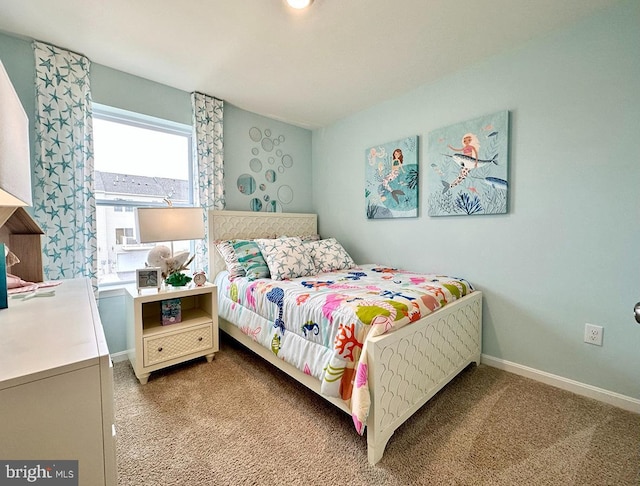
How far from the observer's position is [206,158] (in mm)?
2701

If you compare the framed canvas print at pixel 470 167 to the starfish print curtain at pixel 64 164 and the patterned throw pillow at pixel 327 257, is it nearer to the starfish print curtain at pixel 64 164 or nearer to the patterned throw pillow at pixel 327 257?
the patterned throw pillow at pixel 327 257

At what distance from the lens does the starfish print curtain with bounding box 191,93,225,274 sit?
2.66 meters

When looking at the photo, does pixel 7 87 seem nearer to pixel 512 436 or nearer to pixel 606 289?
pixel 512 436

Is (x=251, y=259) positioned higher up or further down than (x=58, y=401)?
higher up

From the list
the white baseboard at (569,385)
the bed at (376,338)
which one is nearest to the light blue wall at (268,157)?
the bed at (376,338)

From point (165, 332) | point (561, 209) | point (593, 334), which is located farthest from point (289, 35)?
point (593, 334)

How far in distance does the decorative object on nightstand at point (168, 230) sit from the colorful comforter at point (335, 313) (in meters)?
0.48

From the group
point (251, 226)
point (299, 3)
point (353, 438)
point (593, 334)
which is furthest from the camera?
point (251, 226)

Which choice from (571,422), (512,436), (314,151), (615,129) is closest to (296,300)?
(512,436)

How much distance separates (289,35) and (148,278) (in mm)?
1966

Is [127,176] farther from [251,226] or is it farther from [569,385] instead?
[569,385]

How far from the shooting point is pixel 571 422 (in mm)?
1561

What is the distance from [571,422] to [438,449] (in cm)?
83

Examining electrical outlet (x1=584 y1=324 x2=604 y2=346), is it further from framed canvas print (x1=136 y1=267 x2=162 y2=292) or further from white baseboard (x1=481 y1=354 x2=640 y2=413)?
framed canvas print (x1=136 y1=267 x2=162 y2=292)
